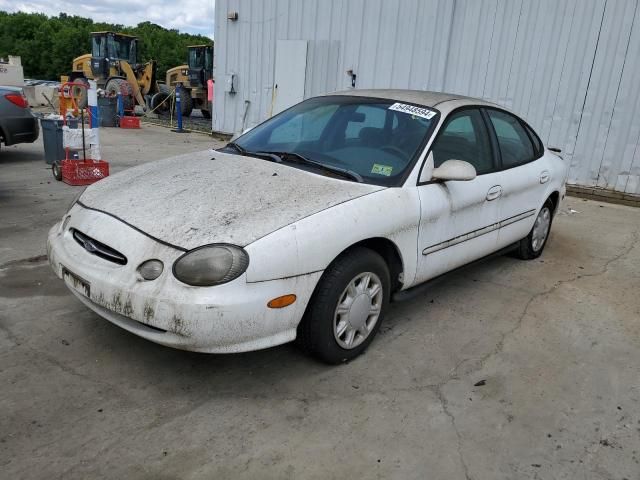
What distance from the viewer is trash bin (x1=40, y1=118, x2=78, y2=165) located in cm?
806

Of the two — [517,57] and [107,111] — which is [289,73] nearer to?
[517,57]

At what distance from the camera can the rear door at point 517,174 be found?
170 inches

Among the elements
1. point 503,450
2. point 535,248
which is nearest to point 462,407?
point 503,450

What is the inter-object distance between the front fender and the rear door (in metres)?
1.28

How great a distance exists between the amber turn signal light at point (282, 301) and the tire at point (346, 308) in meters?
0.20

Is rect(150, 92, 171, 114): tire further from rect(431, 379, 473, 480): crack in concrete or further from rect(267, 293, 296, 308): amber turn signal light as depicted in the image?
rect(431, 379, 473, 480): crack in concrete

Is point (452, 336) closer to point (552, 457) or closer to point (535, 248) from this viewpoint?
point (552, 457)

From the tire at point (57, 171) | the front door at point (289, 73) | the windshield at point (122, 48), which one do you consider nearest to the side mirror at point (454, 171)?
the tire at point (57, 171)

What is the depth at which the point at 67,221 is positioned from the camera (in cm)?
322

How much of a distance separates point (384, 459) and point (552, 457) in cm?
80

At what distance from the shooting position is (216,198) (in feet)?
9.80

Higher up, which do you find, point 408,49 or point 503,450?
point 408,49

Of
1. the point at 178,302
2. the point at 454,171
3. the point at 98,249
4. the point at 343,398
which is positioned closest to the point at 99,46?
the point at 98,249

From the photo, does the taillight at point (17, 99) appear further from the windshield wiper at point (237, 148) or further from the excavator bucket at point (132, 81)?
the excavator bucket at point (132, 81)
